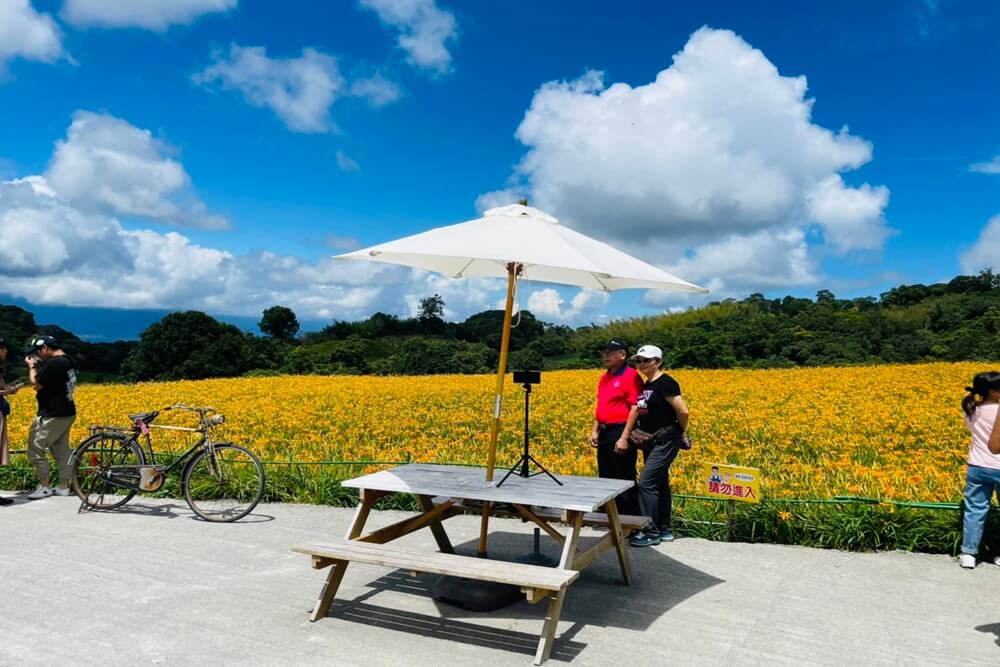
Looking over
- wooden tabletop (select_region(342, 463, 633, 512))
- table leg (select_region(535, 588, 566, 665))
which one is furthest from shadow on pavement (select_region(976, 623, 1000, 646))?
table leg (select_region(535, 588, 566, 665))

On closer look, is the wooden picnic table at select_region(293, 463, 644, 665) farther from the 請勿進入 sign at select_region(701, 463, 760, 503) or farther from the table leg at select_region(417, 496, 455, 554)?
the 請勿進入 sign at select_region(701, 463, 760, 503)

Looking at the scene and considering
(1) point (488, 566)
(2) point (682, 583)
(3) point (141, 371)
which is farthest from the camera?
(3) point (141, 371)

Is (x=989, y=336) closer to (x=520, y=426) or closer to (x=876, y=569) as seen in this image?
(x=520, y=426)

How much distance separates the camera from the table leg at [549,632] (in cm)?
458

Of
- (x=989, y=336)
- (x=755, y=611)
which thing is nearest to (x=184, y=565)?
(x=755, y=611)

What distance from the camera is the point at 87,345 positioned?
1704 inches

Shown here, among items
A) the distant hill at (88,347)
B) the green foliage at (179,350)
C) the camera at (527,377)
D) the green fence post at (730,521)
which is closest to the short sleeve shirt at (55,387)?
the camera at (527,377)

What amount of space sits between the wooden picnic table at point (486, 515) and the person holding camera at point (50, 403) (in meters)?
5.12

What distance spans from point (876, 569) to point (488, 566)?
3616 millimetres

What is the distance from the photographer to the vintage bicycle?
8.39 metres

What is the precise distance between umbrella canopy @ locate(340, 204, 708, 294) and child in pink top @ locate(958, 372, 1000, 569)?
9.44 feet

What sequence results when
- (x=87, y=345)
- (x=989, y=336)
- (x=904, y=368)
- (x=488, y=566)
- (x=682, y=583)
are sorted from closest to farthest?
Answer: (x=488, y=566), (x=682, y=583), (x=904, y=368), (x=989, y=336), (x=87, y=345)

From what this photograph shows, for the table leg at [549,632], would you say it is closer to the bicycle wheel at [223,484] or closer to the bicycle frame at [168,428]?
the bicycle wheel at [223,484]

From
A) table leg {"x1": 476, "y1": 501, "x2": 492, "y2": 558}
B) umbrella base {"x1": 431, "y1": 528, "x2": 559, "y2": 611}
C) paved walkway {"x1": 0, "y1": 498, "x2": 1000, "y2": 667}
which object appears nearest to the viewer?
paved walkway {"x1": 0, "y1": 498, "x2": 1000, "y2": 667}
